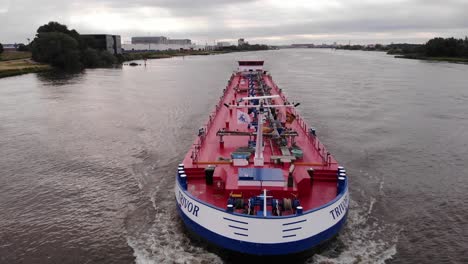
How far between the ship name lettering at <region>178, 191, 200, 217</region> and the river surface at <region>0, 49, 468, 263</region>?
6.77 feet

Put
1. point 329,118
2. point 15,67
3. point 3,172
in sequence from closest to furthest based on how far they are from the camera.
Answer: point 3,172 → point 329,118 → point 15,67

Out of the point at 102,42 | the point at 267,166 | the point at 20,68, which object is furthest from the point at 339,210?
the point at 102,42

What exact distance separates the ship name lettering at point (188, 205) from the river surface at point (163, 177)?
2064mm

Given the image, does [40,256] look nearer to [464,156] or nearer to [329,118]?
[464,156]

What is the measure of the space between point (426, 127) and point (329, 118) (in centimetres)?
994

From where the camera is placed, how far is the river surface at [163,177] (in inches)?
711

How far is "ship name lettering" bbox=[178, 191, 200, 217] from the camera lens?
1612cm

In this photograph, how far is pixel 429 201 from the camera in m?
23.1

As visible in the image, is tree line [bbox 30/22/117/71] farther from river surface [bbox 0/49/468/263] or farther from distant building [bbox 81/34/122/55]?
river surface [bbox 0/49/468/263]

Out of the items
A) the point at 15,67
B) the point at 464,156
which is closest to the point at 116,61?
the point at 15,67

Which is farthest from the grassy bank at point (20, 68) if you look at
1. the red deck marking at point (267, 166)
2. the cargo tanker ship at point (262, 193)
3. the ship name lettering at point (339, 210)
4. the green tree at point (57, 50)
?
the ship name lettering at point (339, 210)

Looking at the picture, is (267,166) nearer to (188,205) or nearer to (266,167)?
(266,167)

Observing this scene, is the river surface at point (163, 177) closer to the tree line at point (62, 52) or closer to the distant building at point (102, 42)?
the tree line at point (62, 52)

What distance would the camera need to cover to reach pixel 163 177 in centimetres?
2652
